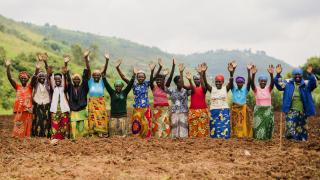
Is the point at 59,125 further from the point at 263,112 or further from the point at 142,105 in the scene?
the point at 263,112

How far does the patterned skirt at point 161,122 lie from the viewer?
34.8ft

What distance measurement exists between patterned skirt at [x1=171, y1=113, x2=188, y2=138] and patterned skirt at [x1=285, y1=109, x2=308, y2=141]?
2208 millimetres

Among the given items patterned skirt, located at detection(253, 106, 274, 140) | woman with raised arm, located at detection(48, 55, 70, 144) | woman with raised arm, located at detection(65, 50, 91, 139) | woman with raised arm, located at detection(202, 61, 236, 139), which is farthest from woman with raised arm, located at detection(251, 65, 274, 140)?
woman with raised arm, located at detection(48, 55, 70, 144)

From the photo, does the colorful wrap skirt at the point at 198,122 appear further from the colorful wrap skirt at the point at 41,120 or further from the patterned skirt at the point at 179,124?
the colorful wrap skirt at the point at 41,120

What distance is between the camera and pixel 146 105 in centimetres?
1068

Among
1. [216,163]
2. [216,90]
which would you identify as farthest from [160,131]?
[216,163]

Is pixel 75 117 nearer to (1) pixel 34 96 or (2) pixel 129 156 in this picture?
(1) pixel 34 96

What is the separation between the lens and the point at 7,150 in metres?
9.34

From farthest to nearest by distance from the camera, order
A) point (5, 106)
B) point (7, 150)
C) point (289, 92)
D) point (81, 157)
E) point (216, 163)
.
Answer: point (5, 106), point (289, 92), point (7, 150), point (81, 157), point (216, 163)

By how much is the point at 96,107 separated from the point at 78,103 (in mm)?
408

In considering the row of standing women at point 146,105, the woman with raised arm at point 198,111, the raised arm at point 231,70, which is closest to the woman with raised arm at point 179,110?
the row of standing women at point 146,105

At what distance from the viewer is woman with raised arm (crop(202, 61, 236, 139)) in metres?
10.5

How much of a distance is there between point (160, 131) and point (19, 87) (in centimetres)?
329

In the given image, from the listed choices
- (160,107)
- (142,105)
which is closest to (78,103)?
(142,105)
